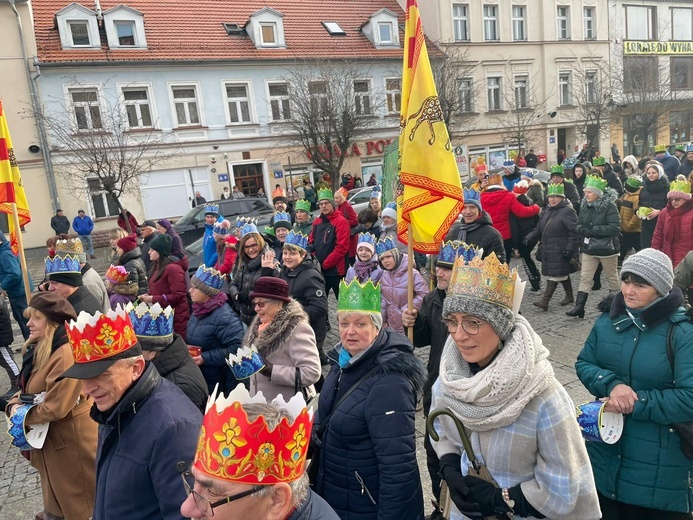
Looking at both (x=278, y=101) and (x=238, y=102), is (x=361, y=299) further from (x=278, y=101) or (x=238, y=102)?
(x=278, y=101)

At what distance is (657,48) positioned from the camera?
34125mm

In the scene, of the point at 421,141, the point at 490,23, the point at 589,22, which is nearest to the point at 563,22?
the point at 589,22

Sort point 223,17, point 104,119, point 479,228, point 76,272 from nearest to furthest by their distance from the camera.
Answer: point 76,272 → point 479,228 → point 104,119 → point 223,17

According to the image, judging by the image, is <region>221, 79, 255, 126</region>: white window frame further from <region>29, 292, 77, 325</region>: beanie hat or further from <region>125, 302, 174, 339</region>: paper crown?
<region>125, 302, 174, 339</region>: paper crown

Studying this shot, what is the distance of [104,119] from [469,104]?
18.7 m

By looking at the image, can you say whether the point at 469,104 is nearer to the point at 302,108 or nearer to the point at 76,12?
the point at 302,108

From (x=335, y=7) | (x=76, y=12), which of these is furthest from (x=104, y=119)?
(x=335, y=7)

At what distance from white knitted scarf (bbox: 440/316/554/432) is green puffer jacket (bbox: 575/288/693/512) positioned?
3.03 ft

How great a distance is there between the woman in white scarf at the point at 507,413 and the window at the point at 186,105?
23290 mm

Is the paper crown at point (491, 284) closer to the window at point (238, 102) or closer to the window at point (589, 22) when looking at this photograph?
the window at point (238, 102)

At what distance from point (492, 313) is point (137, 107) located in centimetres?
2328

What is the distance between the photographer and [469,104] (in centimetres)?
2800

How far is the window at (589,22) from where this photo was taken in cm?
3155

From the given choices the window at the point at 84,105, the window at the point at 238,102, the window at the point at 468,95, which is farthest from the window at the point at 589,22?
the window at the point at 84,105
